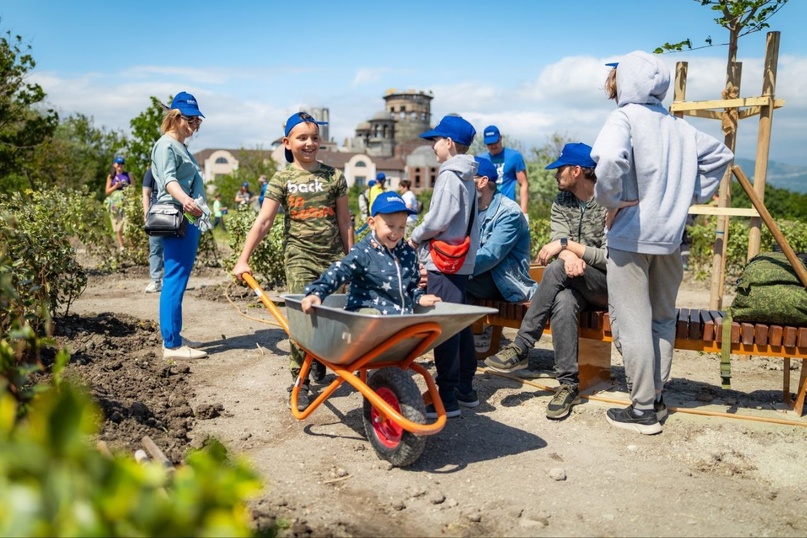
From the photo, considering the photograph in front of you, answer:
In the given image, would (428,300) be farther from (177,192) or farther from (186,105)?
(186,105)

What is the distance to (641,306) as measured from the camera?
399 centimetres

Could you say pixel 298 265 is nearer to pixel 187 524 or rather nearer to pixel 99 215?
pixel 187 524

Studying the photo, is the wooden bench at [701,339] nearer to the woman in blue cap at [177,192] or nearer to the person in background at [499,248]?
the person in background at [499,248]

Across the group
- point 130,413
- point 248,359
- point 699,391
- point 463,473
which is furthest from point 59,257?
point 699,391

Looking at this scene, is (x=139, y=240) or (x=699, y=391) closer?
(x=699, y=391)

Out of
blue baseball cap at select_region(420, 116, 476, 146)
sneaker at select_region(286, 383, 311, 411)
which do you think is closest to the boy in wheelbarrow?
blue baseball cap at select_region(420, 116, 476, 146)

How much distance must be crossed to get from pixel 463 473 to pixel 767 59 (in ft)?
13.7

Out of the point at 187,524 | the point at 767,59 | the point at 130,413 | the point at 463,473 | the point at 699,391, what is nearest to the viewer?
the point at 187,524

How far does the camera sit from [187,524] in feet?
3.88

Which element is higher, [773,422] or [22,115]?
[22,115]

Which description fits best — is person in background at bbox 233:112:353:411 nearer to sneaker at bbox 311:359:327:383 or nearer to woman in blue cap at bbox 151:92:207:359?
sneaker at bbox 311:359:327:383

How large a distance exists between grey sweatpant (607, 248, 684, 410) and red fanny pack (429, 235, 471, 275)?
0.84 metres

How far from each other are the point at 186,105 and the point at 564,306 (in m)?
3.09

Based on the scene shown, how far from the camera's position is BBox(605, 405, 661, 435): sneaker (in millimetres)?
4051
